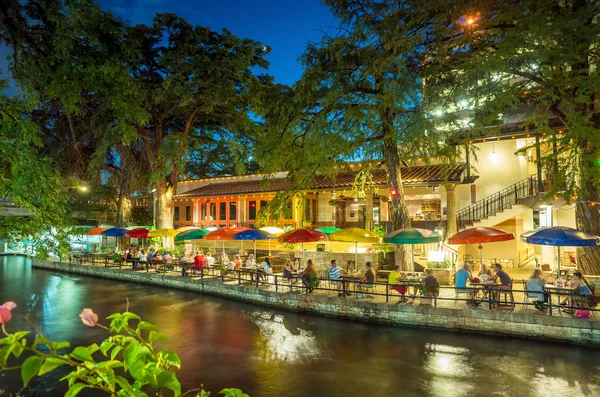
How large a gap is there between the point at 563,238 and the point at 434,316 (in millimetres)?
4155

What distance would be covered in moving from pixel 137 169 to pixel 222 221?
765 centimetres

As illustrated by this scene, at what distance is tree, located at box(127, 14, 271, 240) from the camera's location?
75.5 ft

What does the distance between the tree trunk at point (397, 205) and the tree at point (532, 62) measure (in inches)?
112

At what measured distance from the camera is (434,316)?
11570 mm

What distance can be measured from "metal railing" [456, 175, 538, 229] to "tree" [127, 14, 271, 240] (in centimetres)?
1280

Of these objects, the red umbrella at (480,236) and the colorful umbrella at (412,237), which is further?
the colorful umbrella at (412,237)

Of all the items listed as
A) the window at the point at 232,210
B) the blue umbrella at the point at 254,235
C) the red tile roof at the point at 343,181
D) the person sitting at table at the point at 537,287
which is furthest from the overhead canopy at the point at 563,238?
the window at the point at 232,210

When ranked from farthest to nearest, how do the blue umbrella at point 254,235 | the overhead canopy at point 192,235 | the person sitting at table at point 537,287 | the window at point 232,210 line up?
the window at point 232,210
the overhead canopy at point 192,235
the blue umbrella at point 254,235
the person sitting at table at point 537,287

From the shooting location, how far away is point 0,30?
7574 millimetres

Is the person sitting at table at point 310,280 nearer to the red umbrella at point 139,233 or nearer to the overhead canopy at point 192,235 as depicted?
the overhead canopy at point 192,235

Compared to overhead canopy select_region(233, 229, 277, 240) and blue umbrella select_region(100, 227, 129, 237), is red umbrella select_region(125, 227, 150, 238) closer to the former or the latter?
blue umbrella select_region(100, 227, 129, 237)

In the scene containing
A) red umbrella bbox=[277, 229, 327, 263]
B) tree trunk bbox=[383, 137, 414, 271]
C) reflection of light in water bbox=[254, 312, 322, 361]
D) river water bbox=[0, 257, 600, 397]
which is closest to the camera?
river water bbox=[0, 257, 600, 397]

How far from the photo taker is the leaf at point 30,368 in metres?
1.45

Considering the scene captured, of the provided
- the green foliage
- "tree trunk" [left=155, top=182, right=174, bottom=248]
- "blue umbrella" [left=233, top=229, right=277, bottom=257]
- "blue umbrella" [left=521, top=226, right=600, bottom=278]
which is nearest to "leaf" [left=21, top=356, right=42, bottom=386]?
the green foliage
